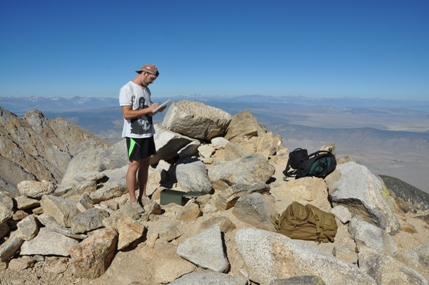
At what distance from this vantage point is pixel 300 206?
569cm

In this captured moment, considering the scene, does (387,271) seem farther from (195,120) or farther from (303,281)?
(195,120)

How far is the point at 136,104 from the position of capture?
5.42 meters

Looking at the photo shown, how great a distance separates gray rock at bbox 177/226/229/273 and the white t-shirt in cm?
234

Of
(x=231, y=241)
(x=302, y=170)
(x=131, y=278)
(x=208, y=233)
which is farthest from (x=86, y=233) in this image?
(x=302, y=170)

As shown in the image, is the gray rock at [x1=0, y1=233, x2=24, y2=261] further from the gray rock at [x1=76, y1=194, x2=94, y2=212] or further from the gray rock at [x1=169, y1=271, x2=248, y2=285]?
the gray rock at [x1=169, y1=271, x2=248, y2=285]

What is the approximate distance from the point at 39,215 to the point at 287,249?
16.7 ft

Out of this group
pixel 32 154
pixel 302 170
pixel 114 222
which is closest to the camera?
pixel 114 222

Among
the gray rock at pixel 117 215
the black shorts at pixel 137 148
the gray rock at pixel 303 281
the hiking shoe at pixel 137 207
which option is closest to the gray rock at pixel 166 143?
the black shorts at pixel 137 148

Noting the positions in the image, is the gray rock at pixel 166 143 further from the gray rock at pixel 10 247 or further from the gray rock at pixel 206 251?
the gray rock at pixel 10 247

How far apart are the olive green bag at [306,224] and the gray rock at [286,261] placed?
0.83 metres

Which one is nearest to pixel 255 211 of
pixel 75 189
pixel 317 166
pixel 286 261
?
pixel 286 261

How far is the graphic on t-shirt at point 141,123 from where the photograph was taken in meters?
5.43

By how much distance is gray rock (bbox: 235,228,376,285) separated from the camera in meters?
3.69

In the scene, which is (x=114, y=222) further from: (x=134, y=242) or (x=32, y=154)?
(x=32, y=154)
